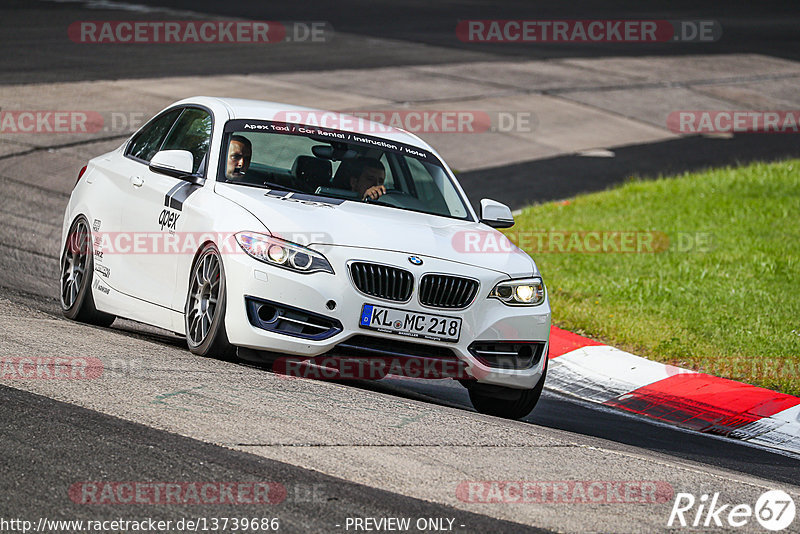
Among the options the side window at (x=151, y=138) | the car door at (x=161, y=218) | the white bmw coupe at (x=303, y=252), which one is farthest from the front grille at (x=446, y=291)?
the side window at (x=151, y=138)

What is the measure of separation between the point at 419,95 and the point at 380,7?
46.2ft

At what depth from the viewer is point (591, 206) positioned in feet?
50.5

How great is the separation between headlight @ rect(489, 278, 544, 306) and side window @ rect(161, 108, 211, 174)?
7.27 ft

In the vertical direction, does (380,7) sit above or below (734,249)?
above

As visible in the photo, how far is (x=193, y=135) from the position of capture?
8.54 meters

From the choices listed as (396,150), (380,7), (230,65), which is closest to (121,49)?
(230,65)

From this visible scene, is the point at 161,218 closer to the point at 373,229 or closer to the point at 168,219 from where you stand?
the point at 168,219

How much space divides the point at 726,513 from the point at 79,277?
5.19 meters

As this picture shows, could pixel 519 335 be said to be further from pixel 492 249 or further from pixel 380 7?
pixel 380 7

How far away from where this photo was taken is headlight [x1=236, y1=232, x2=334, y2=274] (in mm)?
7020

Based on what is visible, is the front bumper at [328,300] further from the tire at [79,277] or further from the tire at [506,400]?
the tire at [79,277]

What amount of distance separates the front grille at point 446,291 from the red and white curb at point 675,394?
Answer: 2163 mm

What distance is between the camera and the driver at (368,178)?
8.25 m

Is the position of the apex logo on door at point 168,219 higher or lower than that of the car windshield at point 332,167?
lower
